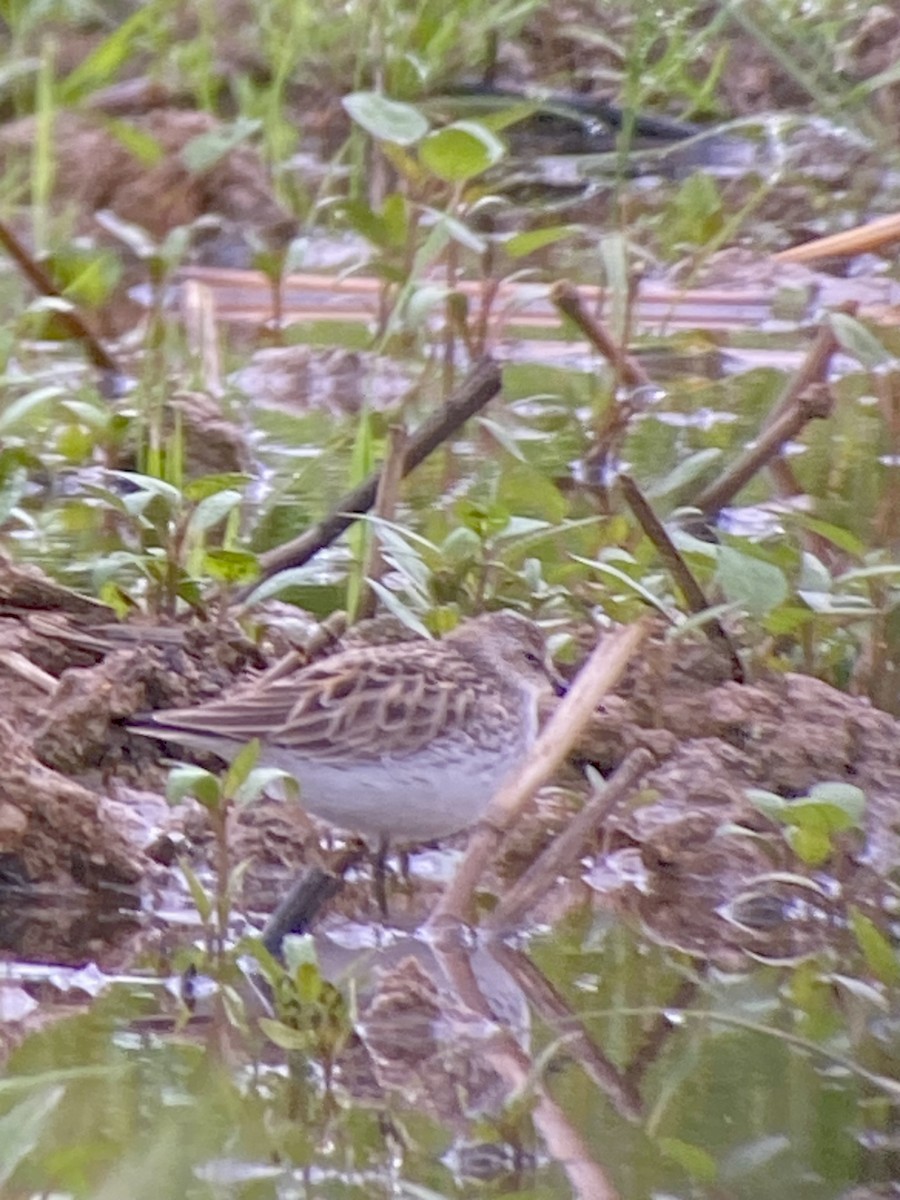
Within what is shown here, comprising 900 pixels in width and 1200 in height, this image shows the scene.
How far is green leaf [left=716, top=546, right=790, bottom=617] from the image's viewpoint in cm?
369

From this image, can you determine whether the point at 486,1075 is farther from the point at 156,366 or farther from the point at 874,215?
the point at 874,215

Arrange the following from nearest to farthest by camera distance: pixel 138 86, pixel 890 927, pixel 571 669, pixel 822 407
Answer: pixel 890 927 < pixel 571 669 < pixel 822 407 < pixel 138 86

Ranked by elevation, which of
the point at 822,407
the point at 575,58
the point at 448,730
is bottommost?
the point at 448,730

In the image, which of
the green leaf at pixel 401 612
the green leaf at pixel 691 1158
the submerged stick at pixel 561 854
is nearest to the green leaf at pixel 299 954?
the green leaf at pixel 691 1158

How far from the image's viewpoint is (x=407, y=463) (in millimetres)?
4461

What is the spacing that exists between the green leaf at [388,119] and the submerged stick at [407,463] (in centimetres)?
53

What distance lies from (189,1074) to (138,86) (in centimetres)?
630

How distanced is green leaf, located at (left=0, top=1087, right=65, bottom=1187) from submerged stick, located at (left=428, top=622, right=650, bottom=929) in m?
0.77

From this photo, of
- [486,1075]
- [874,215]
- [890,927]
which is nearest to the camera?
[486,1075]

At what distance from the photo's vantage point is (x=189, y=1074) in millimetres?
2861

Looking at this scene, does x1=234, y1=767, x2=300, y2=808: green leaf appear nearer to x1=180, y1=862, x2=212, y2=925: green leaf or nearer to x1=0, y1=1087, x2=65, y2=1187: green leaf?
x1=180, y1=862, x2=212, y2=925: green leaf

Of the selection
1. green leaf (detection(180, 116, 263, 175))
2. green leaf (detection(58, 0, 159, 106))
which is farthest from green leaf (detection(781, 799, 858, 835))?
green leaf (detection(58, 0, 159, 106))

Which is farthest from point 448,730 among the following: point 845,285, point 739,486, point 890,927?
point 845,285

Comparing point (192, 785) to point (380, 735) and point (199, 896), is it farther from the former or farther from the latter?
point (380, 735)
